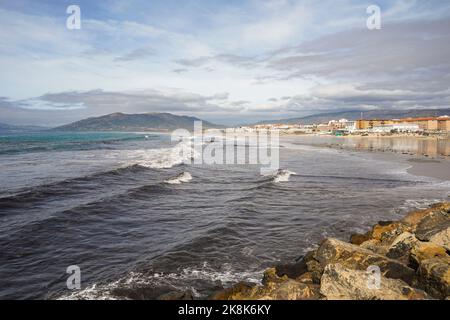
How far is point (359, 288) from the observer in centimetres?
634

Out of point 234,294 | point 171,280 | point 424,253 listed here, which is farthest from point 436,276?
point 171,280

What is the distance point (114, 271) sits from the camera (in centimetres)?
977

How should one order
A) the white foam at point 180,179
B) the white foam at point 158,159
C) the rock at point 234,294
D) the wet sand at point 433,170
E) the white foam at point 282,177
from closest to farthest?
1. the rock at point 234,294
2. the white foam at point 180,179
3. the white foam at point 282,177
4. the wet sand at point 433,170
5. the white foam at point 158,159

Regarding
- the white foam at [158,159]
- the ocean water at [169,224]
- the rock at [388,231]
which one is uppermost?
the white foam at [158,159]

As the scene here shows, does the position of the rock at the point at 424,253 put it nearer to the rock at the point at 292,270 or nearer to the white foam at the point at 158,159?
the rock at the point at 292,270

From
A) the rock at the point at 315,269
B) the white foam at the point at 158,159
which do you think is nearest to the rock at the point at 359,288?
the rock at the point at 315,269

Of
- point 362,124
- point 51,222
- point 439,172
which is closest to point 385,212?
point 51,222

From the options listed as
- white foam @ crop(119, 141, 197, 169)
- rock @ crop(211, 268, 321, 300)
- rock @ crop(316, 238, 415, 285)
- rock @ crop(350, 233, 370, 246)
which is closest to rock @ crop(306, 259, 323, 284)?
rock @ crop(316, 238, 415, 285)

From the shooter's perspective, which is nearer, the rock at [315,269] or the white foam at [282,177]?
the rock at [315,269]

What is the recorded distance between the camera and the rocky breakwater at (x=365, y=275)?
20.9 feet

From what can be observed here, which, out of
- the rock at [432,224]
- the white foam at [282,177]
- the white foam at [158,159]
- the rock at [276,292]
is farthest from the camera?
the white foam at [158,159]

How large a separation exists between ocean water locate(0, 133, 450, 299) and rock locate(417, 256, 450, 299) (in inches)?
164

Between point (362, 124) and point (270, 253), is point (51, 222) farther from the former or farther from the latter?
point (362, 124)

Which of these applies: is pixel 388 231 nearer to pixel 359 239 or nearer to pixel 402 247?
pixel 359 239
